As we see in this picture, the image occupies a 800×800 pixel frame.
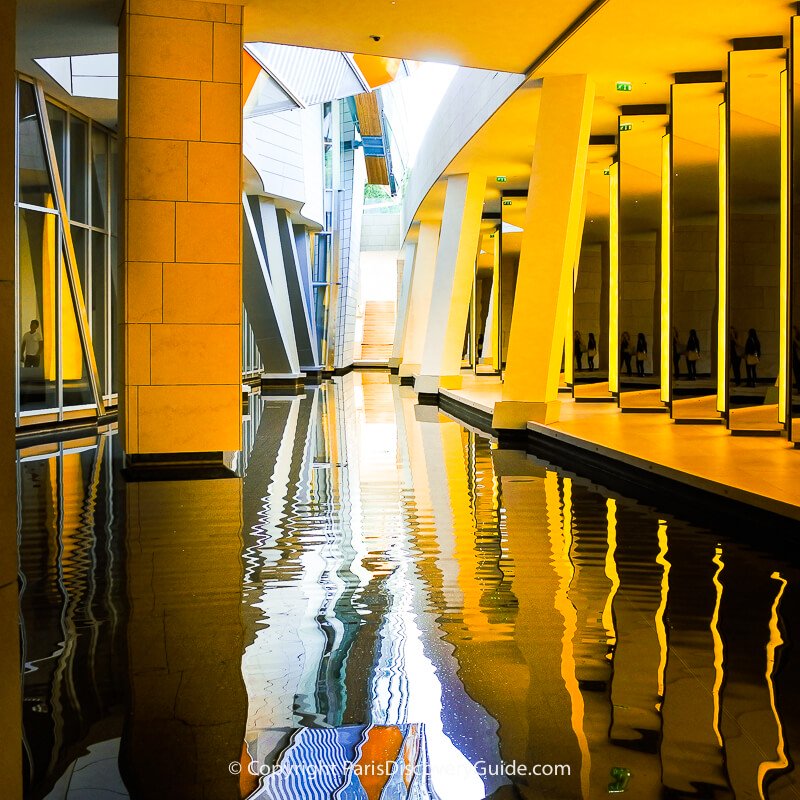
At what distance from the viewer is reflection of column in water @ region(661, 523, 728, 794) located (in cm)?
245

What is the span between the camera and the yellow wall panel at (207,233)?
9297 mm

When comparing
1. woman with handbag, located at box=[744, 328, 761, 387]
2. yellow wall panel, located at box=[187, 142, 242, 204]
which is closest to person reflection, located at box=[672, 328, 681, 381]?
woman with handbag, located at box=[744, 328, 761, 387]

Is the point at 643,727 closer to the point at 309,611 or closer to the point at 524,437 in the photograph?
the point at 309,611

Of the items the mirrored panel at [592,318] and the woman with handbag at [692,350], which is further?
the mirrored panel at [592,318]

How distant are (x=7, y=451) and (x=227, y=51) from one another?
28.4ft

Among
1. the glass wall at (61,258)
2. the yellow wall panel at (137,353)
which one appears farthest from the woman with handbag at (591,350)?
the yellow wall panel at (137,353)

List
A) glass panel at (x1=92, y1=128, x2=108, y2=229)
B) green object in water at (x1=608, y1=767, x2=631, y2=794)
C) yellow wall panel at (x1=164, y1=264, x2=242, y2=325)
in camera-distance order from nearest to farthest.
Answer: green object in water at (x1=608, y1=767, x2=631, y2=794)
yellow wall panel at (x1=164, y1=264, x2=242, y2=325)
glass panel at (x1=92, y1=128, x2=108, y2=229)

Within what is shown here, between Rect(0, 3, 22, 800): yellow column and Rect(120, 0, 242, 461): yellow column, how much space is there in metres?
7.83

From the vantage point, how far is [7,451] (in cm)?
157

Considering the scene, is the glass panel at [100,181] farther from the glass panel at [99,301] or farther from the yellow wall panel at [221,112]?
the yellow wall panel at [221,112]

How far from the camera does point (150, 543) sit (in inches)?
219

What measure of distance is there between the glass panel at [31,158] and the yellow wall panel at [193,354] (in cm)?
589

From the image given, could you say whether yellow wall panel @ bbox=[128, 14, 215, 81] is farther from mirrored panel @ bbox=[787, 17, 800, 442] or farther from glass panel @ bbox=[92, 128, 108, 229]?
glass panel @ bbox=[92, 128, 108, 229]

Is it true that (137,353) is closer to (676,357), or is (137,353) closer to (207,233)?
(207,233)
